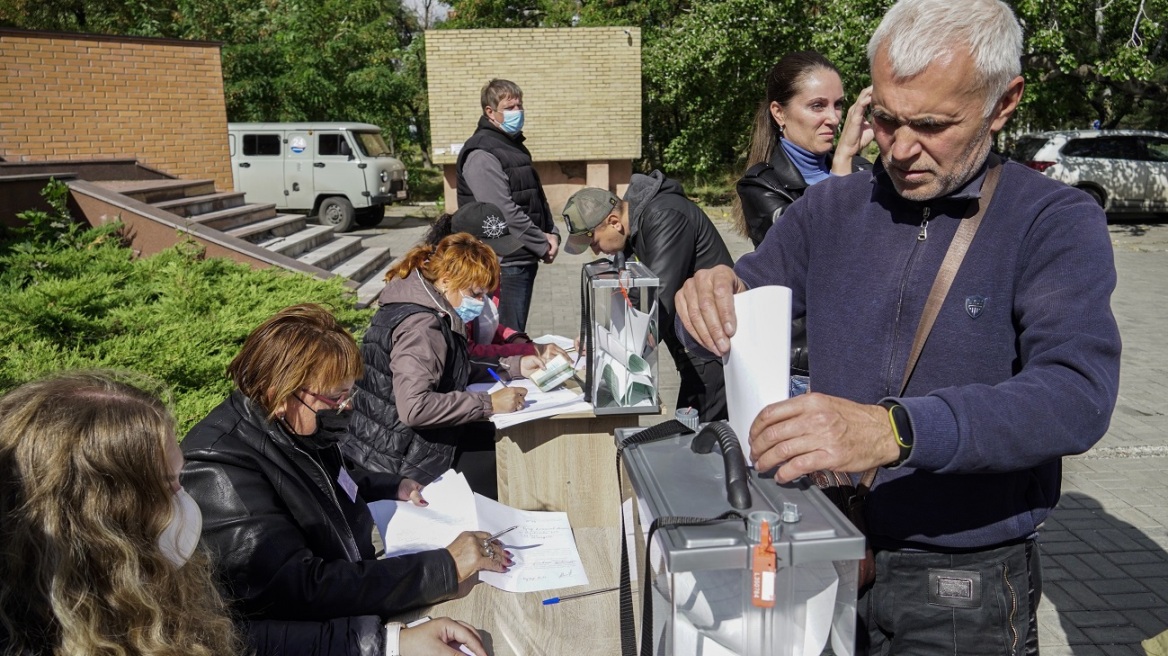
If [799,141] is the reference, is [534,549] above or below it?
below

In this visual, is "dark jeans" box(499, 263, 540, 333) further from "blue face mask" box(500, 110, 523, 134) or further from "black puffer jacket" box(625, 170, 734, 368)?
"black puffer jacket" box(625, 170, 734, 368)

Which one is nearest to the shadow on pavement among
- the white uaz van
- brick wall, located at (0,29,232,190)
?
brick wall, located at (0,29,232,190)

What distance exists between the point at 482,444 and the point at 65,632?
2.73 meters

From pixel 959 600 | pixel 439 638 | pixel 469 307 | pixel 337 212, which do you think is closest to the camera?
pixel 959 600

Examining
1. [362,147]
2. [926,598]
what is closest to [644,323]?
[926,598]

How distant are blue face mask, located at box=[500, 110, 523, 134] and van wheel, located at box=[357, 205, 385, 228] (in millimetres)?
12671

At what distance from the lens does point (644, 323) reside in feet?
9.75

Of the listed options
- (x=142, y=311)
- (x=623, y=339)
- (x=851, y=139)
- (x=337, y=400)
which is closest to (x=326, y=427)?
(x=337, y=400)

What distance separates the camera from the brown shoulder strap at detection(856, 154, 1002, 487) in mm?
1643

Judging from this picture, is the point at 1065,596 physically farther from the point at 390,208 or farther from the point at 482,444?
the point at 390,208

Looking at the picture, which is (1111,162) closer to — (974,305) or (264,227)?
(264,227)

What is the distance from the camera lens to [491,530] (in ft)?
9.00

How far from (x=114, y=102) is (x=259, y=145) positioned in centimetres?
395

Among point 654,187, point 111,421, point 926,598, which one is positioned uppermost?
point 654,187
